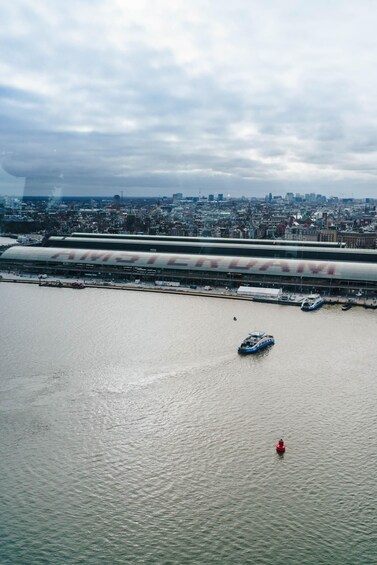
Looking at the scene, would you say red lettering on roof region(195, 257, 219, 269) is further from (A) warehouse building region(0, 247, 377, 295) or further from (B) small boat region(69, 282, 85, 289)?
(B) small boat region(69, 282, 85, 289)

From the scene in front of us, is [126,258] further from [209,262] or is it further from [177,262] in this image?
[209,262]

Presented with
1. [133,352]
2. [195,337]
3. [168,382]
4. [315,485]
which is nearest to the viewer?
[315,485]

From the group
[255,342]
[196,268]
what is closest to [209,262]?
[196,268]

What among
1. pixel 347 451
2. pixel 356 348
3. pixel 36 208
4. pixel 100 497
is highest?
pixel 36 208

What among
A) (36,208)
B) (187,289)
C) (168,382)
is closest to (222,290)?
(187,289)

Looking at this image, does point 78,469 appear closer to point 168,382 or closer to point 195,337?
point 168,382

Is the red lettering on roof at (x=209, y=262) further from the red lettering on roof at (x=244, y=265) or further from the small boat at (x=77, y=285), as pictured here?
the small boat at (x=77, y=285)
